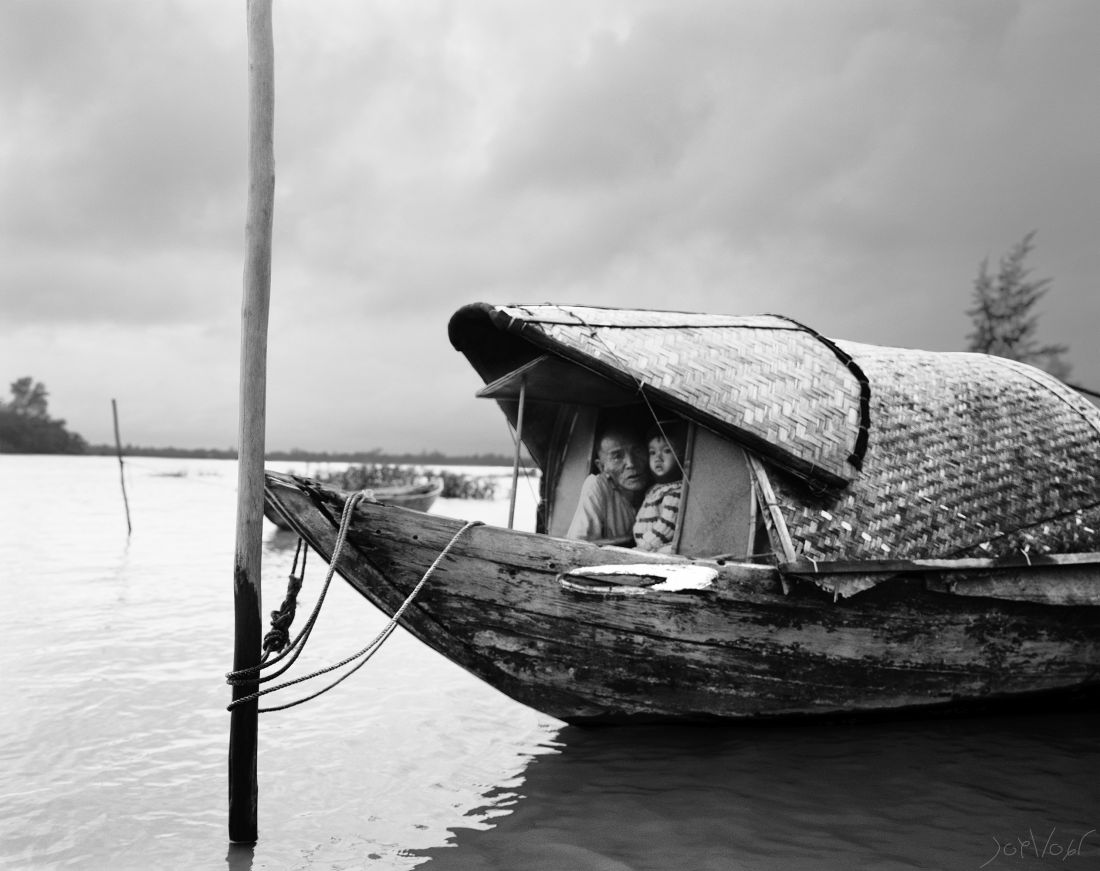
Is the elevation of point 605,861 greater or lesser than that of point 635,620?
lesser

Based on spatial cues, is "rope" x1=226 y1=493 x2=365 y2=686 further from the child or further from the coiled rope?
the child

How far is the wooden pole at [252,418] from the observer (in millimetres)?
3264

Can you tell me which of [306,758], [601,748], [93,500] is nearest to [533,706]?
[601,748]

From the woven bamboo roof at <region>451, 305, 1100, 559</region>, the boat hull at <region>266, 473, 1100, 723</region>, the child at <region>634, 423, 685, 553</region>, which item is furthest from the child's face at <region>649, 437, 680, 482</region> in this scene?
the boat hull at <region>266, 473, 1100, 723</region>

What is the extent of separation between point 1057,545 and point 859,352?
160 cm

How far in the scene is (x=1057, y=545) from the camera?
4.55m

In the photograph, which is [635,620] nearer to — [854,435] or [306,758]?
[854,435]

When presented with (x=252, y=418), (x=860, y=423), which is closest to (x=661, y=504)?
(x=860, y=423)

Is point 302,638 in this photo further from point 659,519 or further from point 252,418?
point 659,519

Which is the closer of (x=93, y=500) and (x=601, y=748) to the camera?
(x=601, y=748)

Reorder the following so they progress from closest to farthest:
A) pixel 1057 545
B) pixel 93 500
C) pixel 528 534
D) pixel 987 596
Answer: pixel 528 534
pixel 987 596
pixel 1057 545
pixel 93 500

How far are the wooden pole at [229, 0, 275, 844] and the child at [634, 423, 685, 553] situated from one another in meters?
2.28

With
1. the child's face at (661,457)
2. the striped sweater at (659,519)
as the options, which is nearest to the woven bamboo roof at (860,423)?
the child's face at (661,457)

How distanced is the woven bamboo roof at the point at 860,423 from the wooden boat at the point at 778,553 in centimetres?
1
